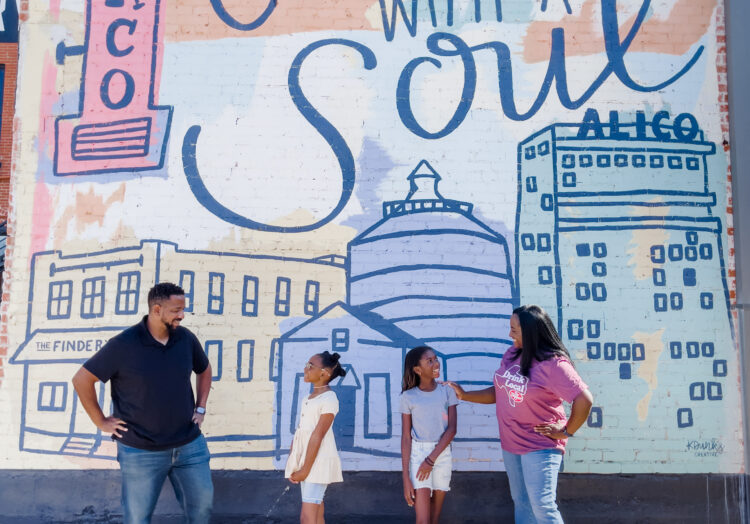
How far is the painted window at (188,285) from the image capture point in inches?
242

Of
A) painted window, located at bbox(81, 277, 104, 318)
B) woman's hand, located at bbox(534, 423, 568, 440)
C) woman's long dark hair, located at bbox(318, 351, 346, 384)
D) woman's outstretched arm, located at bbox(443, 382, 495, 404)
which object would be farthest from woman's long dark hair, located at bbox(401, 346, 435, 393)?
painted window, located at bbox(81, 277, 104, 318)

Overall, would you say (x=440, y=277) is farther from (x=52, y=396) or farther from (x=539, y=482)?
(x=52, y=396)

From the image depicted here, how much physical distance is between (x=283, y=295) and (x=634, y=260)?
130 inches

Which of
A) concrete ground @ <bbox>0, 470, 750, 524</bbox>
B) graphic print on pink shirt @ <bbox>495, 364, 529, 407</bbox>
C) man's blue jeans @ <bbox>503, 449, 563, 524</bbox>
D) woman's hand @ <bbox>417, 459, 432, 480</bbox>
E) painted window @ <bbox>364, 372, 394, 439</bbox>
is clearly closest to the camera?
A: man's blue jeans @ <bbox>503, 449, 563, 524</bbox>

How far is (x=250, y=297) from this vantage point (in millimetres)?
6148

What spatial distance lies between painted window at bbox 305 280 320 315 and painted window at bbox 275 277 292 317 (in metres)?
0.17

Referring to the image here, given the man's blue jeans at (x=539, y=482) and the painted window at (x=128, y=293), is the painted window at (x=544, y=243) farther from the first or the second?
the painted window at (x=128, y=293)

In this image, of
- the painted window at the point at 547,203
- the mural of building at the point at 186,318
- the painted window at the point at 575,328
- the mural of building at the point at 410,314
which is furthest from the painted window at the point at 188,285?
the painted window at the point at 575,328

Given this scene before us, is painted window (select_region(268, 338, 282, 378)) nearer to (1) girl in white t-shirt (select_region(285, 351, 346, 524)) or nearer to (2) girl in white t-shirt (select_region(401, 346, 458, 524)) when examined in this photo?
(1) girl in white t-shirt (select_region(285, 351, 346, 524))

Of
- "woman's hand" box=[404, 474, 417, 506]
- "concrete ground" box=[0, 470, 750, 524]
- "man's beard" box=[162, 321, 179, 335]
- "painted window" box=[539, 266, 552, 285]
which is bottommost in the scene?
"concrete ground" box=[0, 470, 750, 524]

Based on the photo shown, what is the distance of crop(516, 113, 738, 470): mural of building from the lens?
6.10 metres

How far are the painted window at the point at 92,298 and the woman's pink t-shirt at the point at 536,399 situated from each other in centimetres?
386

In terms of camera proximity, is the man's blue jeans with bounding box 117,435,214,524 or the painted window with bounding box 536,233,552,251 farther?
the painted window with bounding box 536,233,552,251

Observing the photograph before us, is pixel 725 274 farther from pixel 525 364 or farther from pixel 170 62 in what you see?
pixel 170 62
